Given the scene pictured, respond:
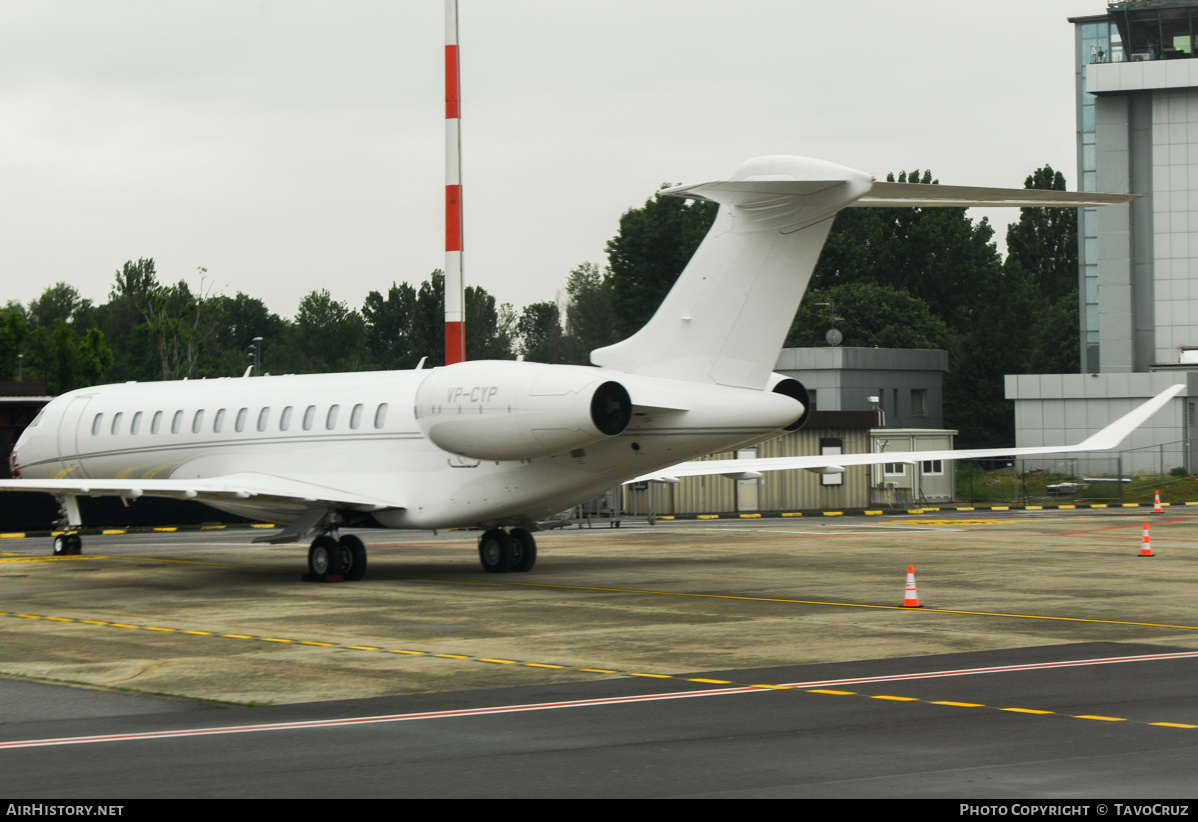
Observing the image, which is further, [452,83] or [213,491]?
[452,83]

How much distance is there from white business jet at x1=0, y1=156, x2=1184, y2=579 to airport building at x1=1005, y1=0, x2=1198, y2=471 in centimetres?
4012

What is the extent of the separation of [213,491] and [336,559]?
210 cm

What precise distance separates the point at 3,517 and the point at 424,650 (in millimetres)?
28324

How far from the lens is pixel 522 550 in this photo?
893 inches

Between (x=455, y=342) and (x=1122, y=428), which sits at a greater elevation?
(x=455, y=342)

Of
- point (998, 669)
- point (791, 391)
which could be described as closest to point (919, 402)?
point (791, 391)

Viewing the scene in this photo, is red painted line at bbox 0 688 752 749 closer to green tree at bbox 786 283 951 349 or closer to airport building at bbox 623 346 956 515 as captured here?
airport building at bbox 623 346 956 515

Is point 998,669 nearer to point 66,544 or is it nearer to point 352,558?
point 352,558

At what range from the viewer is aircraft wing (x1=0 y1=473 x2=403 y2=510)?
20.5 m

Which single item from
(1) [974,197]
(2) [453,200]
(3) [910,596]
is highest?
(2) [453,200]

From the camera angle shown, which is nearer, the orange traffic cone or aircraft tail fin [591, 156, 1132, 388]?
the orange traffic cone

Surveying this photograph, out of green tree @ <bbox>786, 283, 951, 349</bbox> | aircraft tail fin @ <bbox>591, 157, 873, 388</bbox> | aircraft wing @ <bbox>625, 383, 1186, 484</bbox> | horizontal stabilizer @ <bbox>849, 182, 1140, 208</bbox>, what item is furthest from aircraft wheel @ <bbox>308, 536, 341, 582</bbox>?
green tree @ <bbox>786, 283, 951, 349</bbox>

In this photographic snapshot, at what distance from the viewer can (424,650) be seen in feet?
45.8
